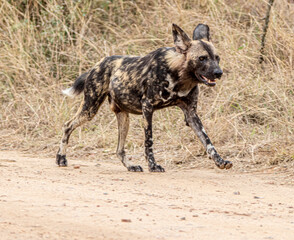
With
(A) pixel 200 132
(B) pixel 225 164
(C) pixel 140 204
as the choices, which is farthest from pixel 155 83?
(C) pixel 140 204

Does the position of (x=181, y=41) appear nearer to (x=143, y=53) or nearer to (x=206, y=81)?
(x=206, y=81)

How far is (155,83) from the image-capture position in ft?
19.8

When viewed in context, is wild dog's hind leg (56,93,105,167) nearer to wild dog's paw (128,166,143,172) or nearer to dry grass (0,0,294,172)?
wild dog's paw (128,166,143,172)

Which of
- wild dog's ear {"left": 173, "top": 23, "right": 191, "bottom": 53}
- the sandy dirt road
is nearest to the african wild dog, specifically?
wild dog's ear {"left": 173, "top": 23, "right": 191, "bottom": 53}

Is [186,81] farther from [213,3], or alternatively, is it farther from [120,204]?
[213,3]

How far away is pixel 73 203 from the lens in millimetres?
4094

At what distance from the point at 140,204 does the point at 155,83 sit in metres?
2.07

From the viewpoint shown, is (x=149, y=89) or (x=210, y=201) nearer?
(x=210, y=201)

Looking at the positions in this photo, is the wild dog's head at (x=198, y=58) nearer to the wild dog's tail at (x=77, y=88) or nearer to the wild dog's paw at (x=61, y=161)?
the wild dog's tail at (x=77, y=88)

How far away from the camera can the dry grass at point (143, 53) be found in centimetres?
738

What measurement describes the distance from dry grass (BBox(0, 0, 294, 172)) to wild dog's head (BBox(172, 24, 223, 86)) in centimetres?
127

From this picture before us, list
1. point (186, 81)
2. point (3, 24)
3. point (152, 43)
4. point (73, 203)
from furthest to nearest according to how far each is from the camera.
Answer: point (3, 24), point (152, 43), point (186, 81), point (73, 203)

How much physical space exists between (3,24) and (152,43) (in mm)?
2624

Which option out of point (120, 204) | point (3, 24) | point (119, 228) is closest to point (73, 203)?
point (120, 204)
